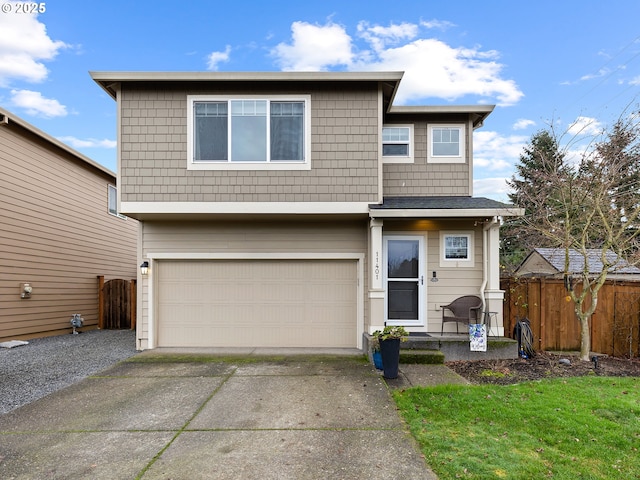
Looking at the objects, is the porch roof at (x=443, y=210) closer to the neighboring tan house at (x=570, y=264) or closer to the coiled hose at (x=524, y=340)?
the coiled hose at (x=524, y=340)

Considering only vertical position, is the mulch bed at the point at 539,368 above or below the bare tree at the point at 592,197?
below

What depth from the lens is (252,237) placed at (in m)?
7.68

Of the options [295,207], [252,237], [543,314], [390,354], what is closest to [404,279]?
[390,354]

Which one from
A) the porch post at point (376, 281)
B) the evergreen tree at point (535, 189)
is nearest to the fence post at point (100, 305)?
the porch post at point (376, 281)

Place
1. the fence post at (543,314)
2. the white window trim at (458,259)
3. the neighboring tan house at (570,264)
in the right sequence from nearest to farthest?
1. the fence post at (543,314)
2. the white window trim at (458,259)
3. the neighboring tan house at (570,264)

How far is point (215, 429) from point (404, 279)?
4.68 m

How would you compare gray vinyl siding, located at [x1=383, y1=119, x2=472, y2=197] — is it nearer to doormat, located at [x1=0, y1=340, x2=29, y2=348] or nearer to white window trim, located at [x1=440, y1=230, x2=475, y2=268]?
white window trim, located at [x1=440, y1=230, x2=475, y2=268]

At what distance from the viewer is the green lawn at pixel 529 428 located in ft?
9.89

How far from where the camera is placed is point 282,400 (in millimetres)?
4680

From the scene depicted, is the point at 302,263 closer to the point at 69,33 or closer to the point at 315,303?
the point at 315,303

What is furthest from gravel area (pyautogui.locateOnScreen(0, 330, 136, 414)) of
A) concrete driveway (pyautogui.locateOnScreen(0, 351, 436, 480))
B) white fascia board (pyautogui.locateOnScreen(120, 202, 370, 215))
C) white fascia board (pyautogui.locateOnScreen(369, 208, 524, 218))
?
white fascia board (pyautogui.locateOnScreen(369, 208, 524, 218))

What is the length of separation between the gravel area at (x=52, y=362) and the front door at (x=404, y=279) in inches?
206

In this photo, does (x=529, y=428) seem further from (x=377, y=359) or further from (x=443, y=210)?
(x=443, y=210)

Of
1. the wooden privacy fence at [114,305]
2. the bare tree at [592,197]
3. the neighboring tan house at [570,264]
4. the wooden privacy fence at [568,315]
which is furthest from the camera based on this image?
the wooden privacy fence at [114,305]
